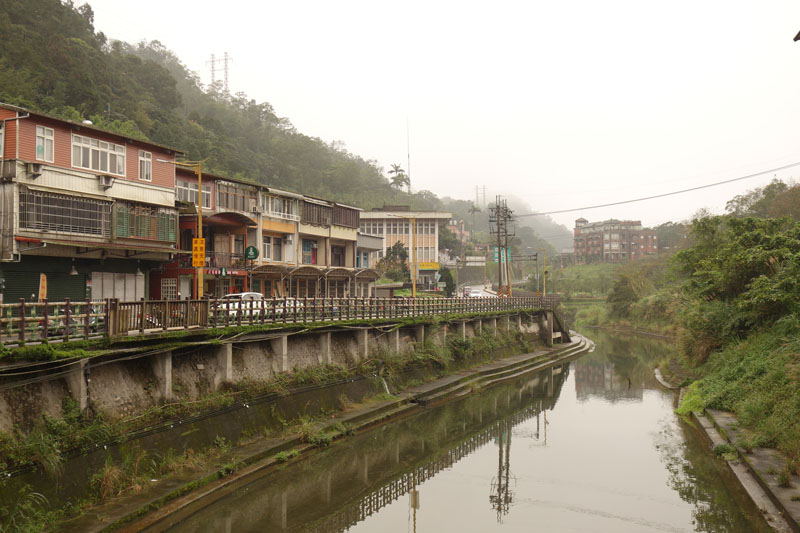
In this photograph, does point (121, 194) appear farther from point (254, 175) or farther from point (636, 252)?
point (636, 252)

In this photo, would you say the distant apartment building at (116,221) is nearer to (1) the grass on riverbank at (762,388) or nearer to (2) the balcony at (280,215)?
(2) the balcony at (280,215)

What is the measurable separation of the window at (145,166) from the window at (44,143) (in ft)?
16.2

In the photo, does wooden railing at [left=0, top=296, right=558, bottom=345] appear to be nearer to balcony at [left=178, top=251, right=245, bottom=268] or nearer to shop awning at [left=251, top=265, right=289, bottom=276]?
shop awning at [left=251, top=265, right=289, bottom=276]

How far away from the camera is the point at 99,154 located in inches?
1115

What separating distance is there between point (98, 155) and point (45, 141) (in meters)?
2.68

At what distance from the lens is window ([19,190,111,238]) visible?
82.3 feet

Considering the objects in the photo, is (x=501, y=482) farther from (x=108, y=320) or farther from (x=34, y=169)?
(x=34, y=169)

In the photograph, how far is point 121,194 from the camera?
2942cm

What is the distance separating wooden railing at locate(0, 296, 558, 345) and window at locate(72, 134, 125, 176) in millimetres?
7399

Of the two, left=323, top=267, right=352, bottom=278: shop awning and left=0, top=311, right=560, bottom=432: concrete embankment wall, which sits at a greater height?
left=323, top=267, right=352, bottom=278: shop awning

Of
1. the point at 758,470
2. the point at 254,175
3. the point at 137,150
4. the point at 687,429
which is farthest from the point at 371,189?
the point at 758,470

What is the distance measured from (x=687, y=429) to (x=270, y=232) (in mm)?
29297

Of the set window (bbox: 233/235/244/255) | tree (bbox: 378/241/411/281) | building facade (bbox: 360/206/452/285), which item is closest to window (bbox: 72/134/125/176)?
window (bbox: 233/235/244/255)

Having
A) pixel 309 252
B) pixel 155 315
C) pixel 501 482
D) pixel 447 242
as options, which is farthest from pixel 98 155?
pixel 447 242
